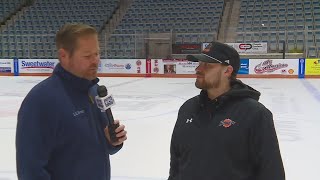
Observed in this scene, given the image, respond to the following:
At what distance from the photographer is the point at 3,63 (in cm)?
2130

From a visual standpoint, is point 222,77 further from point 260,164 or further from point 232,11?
point 232,11

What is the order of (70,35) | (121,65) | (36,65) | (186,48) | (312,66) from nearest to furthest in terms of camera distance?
(70,35) < (312,66) < (121,65) < (186,48) < (36,65)

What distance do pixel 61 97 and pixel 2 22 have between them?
89.6ft

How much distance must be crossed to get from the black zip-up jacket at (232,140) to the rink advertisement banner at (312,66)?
17.8m

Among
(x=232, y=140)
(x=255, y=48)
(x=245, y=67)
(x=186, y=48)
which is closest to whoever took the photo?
(x=232, y=140)

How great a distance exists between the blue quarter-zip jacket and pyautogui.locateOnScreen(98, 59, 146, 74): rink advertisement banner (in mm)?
18412

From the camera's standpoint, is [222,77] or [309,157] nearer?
→ [222,77]

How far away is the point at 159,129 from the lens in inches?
283

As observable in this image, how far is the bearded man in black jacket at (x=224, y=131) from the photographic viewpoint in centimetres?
194

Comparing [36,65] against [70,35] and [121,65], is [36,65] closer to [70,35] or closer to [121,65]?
[121,65]

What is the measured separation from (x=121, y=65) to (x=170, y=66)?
2.34 metres

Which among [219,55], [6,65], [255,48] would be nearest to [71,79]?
[219,55]

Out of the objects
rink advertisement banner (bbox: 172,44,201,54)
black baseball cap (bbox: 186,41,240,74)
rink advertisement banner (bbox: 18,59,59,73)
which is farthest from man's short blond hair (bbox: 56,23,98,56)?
rink advertisement banner (bbox: 18,59,59,73)

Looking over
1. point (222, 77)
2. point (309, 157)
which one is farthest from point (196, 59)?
point (309, 157)
